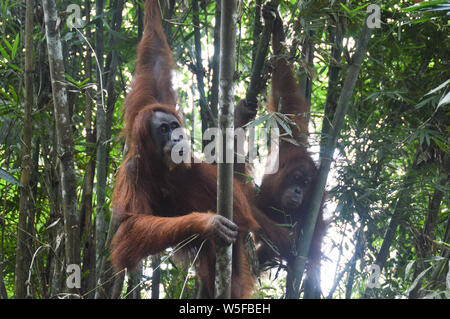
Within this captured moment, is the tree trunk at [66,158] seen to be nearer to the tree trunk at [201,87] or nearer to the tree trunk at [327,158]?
the tree trunk at [201,87]

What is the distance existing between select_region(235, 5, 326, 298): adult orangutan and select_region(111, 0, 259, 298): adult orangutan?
0.52 meters

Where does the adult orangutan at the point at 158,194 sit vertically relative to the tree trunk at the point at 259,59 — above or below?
A: below

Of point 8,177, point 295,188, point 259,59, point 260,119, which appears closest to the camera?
point 260,119

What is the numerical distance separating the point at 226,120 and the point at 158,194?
4.35ft

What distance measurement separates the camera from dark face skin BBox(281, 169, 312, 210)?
4152mm

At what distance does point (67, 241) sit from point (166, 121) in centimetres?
108

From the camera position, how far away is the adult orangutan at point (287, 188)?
A: 4.06 metres

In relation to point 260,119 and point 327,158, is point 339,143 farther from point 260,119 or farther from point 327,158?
point 260,119

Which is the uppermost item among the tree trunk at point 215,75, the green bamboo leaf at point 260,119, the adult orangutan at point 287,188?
the tree trunk at point 215,75

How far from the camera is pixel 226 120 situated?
2328mm

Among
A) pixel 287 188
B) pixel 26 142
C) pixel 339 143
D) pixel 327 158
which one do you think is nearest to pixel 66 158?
pixel 26 142

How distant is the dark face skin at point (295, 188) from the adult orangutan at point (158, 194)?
0.72 metres

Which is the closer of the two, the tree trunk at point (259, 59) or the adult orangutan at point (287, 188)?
the tree trunk at point (259, 59)

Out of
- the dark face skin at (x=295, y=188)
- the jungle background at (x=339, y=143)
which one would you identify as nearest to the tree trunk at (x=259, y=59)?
the jungle background at (x=339, y=143)
